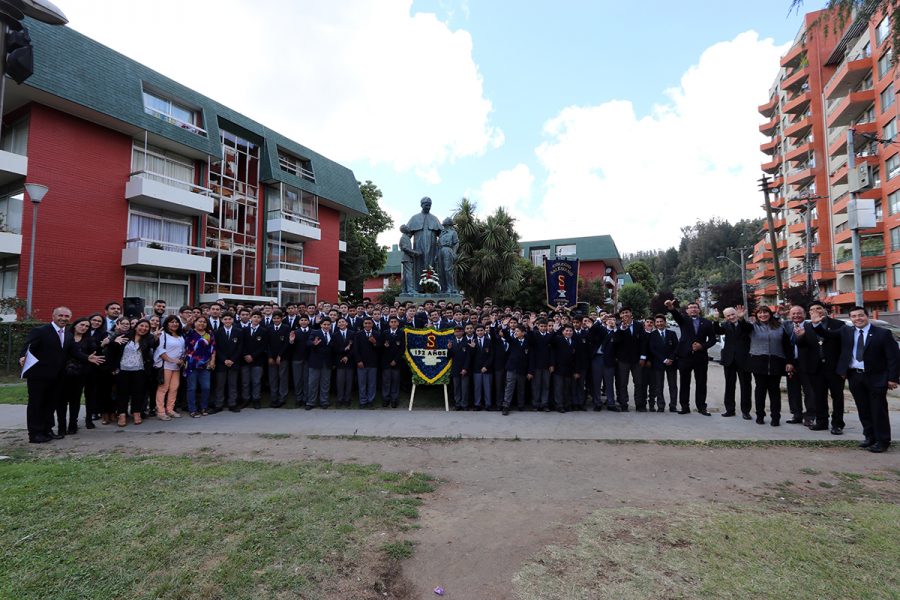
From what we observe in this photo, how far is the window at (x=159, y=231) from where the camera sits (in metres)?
19.6

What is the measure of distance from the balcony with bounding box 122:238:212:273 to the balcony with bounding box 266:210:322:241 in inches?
189

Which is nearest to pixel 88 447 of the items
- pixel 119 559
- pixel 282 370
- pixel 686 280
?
pixel 282 370

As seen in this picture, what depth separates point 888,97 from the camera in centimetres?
2858

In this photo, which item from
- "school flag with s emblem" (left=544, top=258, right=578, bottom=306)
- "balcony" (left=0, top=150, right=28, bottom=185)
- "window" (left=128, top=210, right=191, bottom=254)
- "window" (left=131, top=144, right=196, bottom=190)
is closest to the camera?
"school flag with s emblem" (left=544, top=258, right=578, bottom=306)

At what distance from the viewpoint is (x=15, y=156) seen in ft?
51.5

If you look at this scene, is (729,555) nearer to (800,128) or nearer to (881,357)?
(881,357)

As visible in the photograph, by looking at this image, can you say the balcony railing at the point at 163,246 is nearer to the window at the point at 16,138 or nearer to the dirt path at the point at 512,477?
the window at the point at 16,138

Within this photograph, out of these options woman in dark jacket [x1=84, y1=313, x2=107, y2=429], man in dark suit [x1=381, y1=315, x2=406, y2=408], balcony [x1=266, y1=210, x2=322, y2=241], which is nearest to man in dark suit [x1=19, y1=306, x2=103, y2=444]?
woman in dark jacket [x1=84, y1=313, x2=107, y2=429]

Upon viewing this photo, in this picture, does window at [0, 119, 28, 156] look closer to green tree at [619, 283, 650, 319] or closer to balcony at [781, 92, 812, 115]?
green tree at [619, 283, 650, 319]

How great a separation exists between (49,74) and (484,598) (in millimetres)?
21203

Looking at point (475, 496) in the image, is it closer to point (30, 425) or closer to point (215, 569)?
point (215, 569)

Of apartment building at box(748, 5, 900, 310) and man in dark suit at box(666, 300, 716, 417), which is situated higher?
apartment building at box(748, 5, 900, 310)

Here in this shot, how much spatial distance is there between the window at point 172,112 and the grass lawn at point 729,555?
23.0 metres

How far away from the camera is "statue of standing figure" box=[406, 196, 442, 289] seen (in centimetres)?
1408
